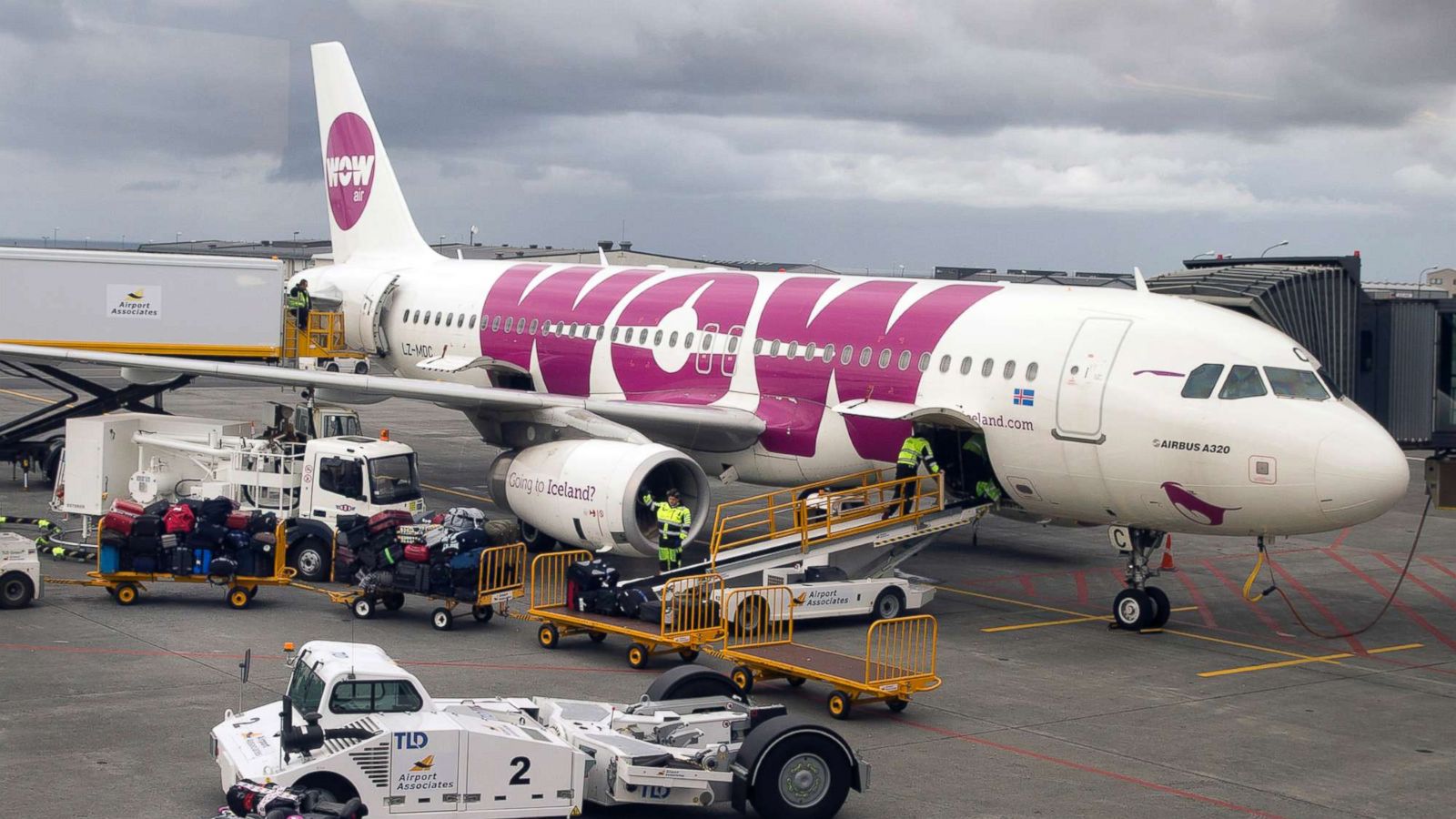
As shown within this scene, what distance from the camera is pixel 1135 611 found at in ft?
74.3

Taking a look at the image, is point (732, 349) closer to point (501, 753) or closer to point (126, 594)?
point (126, 594)

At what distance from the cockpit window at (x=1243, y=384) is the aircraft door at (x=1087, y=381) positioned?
1643 millimetres

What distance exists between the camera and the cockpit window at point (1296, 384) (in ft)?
69.1

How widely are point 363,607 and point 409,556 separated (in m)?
1.04

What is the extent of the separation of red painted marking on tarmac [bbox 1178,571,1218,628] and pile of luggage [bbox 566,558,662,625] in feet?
29.8

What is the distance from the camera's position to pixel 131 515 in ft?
71.9

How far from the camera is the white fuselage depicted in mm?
20750

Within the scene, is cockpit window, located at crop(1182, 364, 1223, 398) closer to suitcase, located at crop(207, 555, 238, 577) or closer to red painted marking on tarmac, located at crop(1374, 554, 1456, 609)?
red painted marking on tarmac, located at crop(1374, 554, 1456, 609)

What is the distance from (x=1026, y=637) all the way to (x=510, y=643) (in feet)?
24.0

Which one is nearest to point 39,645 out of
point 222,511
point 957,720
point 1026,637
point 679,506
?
point 222,511

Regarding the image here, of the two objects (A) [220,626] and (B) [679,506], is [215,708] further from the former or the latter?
(B) [679,506]

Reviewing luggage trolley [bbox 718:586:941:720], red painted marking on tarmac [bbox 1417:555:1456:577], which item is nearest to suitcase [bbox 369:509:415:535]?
luggage trolley [bbox 718:586:941:720]

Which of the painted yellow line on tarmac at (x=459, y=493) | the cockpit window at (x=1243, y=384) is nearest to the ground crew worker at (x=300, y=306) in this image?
the painted yellow line on tarmac at (x=459, y=493)

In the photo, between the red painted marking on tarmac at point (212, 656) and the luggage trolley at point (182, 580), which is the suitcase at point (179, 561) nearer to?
the luggage trolley at point (182, 580)
